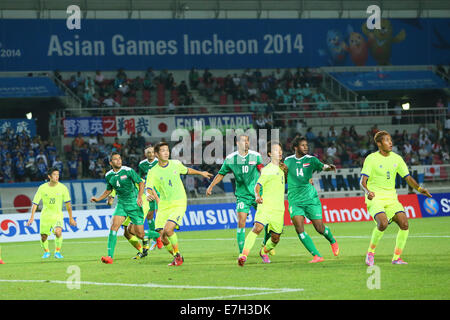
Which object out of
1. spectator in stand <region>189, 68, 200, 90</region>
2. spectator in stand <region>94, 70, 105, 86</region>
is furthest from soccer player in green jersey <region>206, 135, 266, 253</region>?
spectator in stand <region>189, 68, 200, 90</region>

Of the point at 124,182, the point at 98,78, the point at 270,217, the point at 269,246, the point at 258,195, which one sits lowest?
the point at 269,246

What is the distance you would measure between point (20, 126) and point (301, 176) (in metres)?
25.1

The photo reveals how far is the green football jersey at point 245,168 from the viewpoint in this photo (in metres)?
16.9

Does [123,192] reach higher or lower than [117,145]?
lower

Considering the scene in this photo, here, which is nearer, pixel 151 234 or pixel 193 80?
pixel 151 234

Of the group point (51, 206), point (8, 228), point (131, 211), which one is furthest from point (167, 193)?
point (8, 228)

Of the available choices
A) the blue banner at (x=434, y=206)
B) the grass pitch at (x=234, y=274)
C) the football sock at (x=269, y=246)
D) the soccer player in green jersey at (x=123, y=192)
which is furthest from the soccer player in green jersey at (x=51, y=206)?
the blue banner at (x=434, y=206)

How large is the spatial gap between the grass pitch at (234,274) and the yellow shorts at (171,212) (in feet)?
3.03

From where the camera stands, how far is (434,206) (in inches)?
1292

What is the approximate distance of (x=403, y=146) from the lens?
4038 centimetres

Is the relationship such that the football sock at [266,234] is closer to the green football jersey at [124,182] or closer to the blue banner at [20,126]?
the green football jersey at [124,182]

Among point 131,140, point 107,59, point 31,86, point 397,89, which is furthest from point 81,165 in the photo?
point 397,89

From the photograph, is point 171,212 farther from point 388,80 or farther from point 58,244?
point 388,80

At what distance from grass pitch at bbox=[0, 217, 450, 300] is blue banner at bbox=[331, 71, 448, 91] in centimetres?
2704
